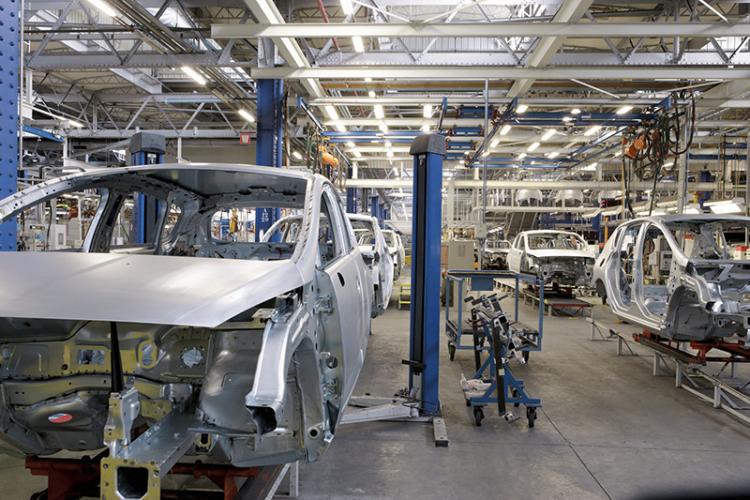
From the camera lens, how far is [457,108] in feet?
34.7

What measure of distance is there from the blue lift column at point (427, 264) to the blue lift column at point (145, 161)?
3.45 metres

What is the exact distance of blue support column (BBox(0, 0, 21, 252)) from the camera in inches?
151

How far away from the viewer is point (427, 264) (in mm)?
4320

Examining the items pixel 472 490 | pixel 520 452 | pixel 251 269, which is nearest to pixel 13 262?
pixel 251 269

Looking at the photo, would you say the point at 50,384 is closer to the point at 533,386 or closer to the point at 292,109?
the point at 533,386

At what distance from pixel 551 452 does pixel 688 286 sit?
259 centimetres

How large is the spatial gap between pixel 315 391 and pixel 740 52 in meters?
8.79

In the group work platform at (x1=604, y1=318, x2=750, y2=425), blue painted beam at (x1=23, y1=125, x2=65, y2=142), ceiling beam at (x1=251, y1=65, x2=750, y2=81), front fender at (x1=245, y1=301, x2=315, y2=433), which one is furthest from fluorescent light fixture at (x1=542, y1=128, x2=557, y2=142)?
front fender at (x1=245, y1=301, x2=315, y2=433)

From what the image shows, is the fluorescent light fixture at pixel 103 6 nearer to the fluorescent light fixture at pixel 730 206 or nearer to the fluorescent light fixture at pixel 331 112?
the fluorescent light fixture at pixel 331 112

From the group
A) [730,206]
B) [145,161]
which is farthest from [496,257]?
[145,161]

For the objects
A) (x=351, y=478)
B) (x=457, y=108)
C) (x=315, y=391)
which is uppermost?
(x=457, y=108)

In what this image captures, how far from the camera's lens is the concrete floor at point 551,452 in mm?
3197

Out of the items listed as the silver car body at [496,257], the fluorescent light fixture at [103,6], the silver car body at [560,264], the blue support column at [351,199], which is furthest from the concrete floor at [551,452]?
the blue support column at [351,199]

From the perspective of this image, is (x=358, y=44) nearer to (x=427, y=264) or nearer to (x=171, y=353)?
(x=427, y=264)
